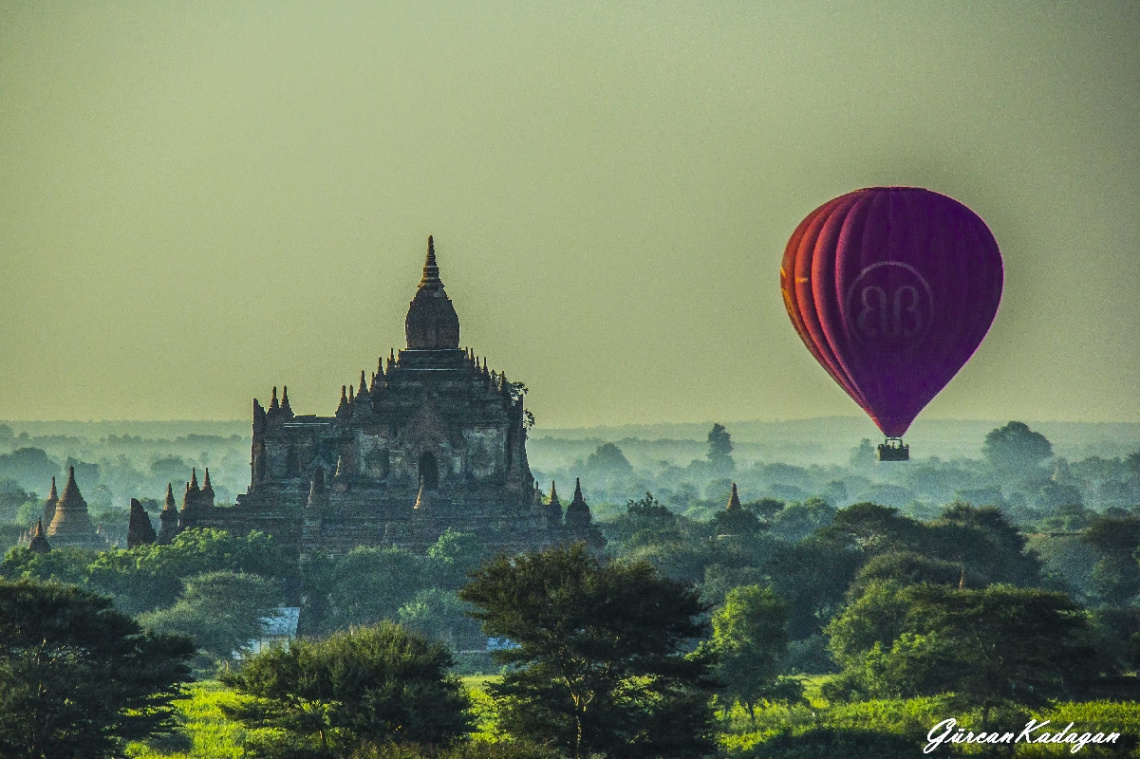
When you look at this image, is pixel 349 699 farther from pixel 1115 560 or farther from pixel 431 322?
pixel 1115 560

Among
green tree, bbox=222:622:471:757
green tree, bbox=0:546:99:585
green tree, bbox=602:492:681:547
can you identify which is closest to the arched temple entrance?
green tree, bbox=602:492:681:547

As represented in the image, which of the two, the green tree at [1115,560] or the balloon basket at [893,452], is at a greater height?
the balloon basket at [893,452]

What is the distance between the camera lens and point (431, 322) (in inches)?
3743

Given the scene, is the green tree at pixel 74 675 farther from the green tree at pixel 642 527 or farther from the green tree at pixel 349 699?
the green tree at pixel 642 527

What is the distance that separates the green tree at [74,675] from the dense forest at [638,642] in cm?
16

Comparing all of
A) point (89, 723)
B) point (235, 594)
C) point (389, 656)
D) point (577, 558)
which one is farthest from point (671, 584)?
point (235, 594)

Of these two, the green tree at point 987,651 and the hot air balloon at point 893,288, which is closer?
the green tree at point 987,651

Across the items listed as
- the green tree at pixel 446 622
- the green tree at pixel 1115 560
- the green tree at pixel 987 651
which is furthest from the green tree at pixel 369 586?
the green tree at pixel 1115 560

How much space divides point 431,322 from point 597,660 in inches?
1892

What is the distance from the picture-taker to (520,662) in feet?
162

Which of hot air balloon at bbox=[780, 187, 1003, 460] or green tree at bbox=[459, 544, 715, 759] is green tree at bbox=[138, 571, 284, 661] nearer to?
hot air balloon at bbox=[780, 187, 1003, 460]

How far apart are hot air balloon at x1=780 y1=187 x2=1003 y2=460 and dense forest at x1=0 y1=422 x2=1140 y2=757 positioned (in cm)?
635

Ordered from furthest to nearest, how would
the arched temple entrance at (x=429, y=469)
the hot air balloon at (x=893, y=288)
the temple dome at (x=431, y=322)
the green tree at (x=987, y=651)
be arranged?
1. the temple dome at (x=431, y=322)
2. the arched temple entrance at (x=429, y=469)
3. the hot air balloon at (x=893, y=288)
4. the green tree at (x=987, y=651)

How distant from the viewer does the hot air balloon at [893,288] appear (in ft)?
218
